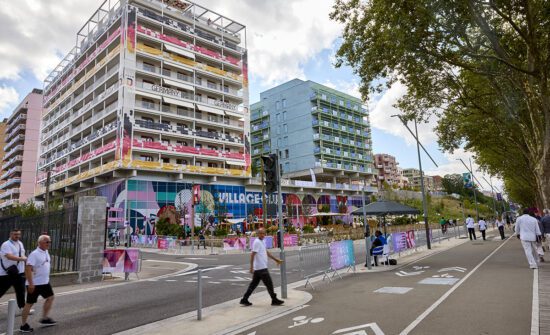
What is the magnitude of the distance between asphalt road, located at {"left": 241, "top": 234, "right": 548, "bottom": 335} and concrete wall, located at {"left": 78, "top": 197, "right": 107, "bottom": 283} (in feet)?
28.5

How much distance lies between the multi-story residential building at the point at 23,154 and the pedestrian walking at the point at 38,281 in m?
79.7

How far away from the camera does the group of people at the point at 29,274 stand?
22.1 feet

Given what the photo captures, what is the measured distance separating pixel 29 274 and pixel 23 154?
8559 cm

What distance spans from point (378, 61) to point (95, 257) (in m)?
13.7

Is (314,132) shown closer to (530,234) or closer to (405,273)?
(405,273)

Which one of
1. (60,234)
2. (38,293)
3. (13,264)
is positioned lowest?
(38,293)

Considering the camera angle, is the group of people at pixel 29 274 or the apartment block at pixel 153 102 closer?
the group of people at pixel 29 274

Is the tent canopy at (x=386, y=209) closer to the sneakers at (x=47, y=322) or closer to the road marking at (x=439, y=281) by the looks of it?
the road marking at (x=439, y=281)

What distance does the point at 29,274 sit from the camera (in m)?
6.61

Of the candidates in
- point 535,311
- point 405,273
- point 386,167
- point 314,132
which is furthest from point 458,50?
point 386,167

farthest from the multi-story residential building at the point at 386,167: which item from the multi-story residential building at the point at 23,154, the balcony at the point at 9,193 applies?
the balcony at the point at 9,193

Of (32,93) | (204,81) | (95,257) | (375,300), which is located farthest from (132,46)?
(32,93)

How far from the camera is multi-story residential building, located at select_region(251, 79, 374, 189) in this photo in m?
65.6

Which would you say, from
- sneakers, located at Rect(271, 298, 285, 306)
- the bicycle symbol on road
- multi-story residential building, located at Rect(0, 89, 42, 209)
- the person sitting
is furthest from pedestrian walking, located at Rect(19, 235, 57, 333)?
multi-story residential building, located at Rect(0, 89, 42, 209)
